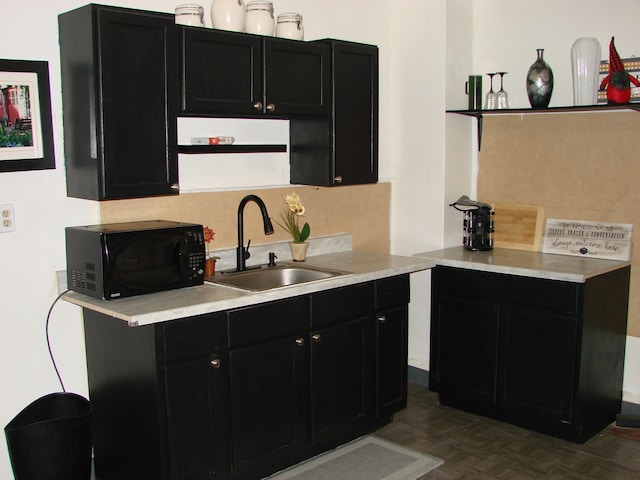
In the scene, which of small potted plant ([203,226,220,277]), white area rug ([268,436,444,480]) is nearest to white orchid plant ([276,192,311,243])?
small potted plant ([203,226,220,277])

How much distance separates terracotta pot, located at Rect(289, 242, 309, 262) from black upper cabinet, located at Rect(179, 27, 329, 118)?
27.6 inches

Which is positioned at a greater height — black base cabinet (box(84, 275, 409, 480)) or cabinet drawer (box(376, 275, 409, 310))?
cabinet drawer (box(376, 275, 409, 310))

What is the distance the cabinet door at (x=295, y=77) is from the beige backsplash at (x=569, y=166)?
125cm

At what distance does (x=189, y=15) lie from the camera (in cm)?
302

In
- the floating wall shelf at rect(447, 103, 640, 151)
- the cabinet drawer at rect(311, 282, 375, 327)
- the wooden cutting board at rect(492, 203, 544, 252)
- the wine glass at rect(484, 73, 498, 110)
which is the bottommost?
the cabinet drawer at rect(311, 282, 375, 327)

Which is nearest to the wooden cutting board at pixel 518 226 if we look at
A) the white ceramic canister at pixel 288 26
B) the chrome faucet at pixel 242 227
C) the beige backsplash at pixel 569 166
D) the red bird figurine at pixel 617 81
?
the beige backsplash at pixel 569 166

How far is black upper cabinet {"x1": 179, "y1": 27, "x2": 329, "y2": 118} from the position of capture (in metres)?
2.97

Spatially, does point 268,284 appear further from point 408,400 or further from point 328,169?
point 408,400

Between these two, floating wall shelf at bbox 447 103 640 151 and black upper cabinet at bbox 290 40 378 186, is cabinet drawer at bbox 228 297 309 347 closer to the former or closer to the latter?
black upper cabinet at bbox 290 40 378 186

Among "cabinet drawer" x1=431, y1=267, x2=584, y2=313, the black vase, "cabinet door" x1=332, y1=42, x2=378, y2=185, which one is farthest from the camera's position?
the black vase

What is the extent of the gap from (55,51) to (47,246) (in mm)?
830

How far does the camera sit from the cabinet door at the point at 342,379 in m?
3.22

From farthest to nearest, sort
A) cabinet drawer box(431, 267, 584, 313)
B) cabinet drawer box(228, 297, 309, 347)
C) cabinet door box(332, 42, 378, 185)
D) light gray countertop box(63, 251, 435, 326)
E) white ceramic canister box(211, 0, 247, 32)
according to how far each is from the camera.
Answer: cabinet door box(332, 42, 378, 185)
cabinet drawer box(431, 267, 584, 313)
white ceramic canister box(211, 0, 247, 32)
cabinet drawer box(228, 297, 309, 347)
light gray countertop box(63, 251, 435, 326)

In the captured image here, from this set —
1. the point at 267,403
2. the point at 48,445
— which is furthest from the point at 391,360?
the point at 48,445
